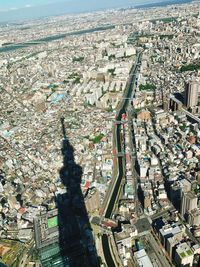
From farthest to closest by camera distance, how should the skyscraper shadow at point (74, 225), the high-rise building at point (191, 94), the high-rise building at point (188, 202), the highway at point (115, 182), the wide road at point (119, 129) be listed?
1. the high-rise building at point (191, 94)
2. the wide road at point (119, 129)
3. the high-rise building at point (188, 202)
4. the highway at point (115, 182)
5. the skyscraper shadow at point (74, 225)

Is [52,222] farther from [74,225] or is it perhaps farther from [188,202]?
[188,202]

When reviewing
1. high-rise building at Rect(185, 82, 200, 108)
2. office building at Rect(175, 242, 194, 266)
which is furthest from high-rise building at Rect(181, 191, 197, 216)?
high-rise building at Rect(185, 82, 200, 108)

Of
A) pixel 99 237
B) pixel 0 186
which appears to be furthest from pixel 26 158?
pixel 99 237

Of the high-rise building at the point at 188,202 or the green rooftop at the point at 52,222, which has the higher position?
the high-rise building at the point at 188,202

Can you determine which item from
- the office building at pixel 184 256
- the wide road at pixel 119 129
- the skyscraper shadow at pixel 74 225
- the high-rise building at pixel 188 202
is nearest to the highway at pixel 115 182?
the wide road at pixel 119 129

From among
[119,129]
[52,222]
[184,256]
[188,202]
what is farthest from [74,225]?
[119,129]

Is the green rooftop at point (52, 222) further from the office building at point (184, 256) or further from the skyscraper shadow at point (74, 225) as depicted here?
the office building at point (184, 256)

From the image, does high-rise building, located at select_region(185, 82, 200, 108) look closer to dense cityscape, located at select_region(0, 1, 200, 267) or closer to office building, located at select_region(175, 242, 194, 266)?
dense cityscape, located at select_region(0, 1, 200, 267)

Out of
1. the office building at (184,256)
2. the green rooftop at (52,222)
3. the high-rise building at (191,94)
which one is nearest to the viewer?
the office building at (184,256)
